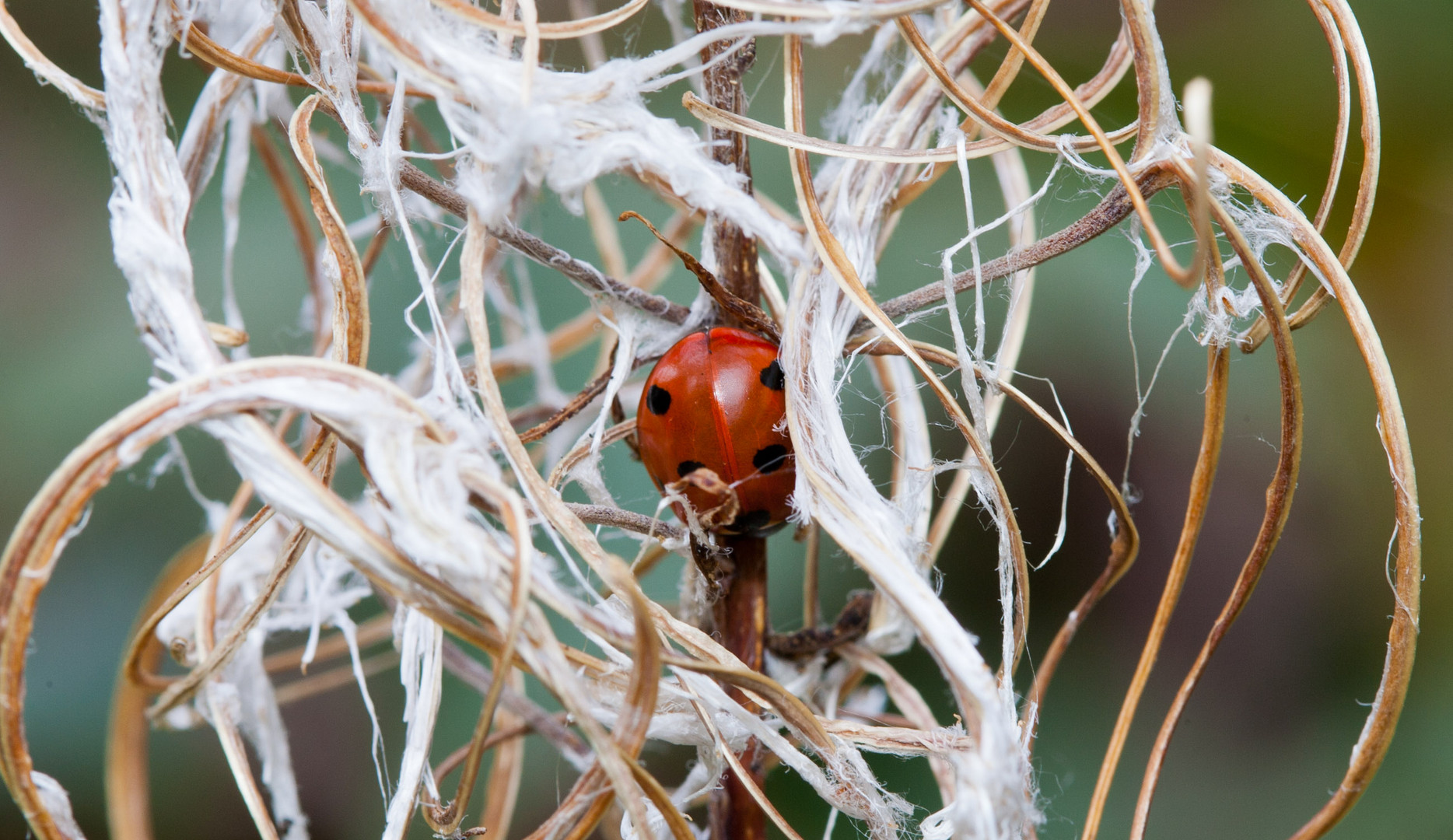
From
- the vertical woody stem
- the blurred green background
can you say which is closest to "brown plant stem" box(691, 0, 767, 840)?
the vertical woody stem

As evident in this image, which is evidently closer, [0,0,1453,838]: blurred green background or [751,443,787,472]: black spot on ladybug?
[751,443,787,472]: black spot on ladybug

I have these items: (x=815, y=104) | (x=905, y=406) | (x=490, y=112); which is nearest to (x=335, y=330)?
(x=490, y=112)

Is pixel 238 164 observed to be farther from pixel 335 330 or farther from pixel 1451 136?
pixel 1451 136

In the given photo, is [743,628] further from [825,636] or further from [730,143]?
[730,143]

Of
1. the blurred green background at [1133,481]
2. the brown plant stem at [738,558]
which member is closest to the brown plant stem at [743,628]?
the brown plant stem at [738,558]

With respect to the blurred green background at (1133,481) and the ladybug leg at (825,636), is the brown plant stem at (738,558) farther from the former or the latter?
the blurred green background at (1133,481)

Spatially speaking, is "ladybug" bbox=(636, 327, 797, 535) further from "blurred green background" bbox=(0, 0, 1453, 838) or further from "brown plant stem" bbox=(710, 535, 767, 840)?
"blurred green background" bbox=(0, 0, 1453, 838)
